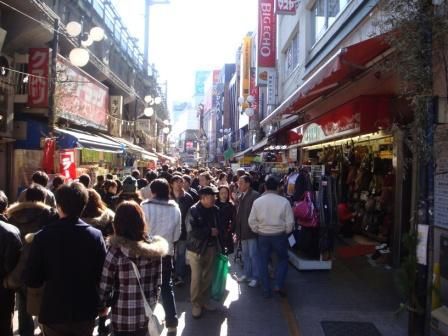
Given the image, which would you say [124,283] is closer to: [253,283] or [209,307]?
A: [209,307]

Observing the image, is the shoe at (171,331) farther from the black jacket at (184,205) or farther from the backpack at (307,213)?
the backpack at (307,213)

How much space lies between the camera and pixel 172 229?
18.4ft

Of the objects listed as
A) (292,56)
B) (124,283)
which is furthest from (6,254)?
(292,56)

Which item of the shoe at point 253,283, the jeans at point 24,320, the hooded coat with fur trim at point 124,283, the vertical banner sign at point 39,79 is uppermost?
the vertical banner sign at point 39,79

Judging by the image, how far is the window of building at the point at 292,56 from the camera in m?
20.2

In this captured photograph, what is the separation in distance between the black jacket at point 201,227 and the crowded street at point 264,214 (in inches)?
0.8

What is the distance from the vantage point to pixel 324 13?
14.9 meters

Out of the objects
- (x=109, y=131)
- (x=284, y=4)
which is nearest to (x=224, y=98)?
(x=109, y=131)

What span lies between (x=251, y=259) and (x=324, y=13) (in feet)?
32.9

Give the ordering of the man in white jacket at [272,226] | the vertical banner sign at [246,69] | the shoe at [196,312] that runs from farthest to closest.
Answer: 1. the vertical banner sign at [246,69]
2. the man in white jacket at [272,226]
3. the shoe at [196,312]

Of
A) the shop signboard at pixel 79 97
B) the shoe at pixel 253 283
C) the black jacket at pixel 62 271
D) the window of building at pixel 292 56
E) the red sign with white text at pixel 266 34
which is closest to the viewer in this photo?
the black jacket at pixel 62 271

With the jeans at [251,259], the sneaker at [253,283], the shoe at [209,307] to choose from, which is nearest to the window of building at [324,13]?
the jeans at [251,259]

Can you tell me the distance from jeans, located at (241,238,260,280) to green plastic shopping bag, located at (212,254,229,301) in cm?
112

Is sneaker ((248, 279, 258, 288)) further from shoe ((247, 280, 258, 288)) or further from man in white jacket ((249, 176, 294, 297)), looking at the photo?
man in white jacket ((249, 176, 294, 297))
